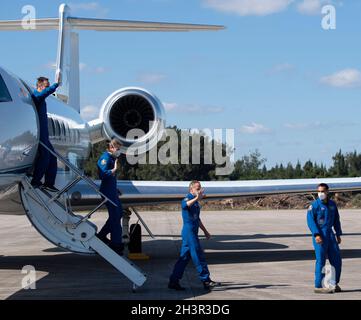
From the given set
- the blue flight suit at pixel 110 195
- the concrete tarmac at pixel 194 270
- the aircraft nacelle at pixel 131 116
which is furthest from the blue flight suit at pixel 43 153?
the aircraft nacelle at pixel 131 116

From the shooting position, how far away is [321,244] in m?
10.2

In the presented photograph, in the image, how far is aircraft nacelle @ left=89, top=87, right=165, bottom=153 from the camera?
17.6m

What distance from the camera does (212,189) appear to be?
14.9m

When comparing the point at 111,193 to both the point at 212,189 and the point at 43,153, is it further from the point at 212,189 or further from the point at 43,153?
the point at 212,189

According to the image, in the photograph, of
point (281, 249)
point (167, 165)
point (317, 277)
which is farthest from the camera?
point (167, 165)

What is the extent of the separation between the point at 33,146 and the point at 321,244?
173 inches

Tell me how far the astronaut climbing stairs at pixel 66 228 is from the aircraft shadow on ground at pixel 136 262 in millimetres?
422

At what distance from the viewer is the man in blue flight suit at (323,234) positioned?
400 inches

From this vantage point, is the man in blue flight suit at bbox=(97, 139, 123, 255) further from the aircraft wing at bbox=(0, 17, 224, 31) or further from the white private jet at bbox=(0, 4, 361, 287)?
the aircraft wing at bbox=(0, 17, 224, 31)

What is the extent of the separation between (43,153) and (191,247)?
2655mm

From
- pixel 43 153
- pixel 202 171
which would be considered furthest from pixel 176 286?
pixel 202 171
